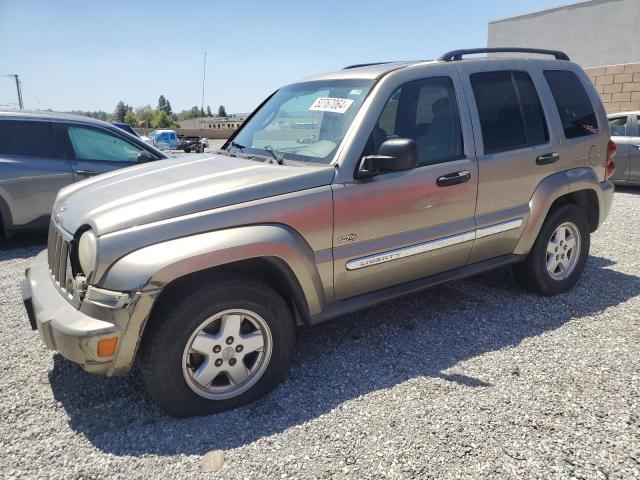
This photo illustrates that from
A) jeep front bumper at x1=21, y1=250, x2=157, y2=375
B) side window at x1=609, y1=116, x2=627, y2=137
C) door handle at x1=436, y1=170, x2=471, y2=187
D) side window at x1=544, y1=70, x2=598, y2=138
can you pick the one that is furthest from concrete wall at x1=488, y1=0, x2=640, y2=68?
jeep front bumper at x1=21, y1=250, x2=157, y2=375

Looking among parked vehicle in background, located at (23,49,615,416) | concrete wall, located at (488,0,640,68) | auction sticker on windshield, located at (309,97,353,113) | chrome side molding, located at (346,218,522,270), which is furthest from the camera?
concrete wall, located at (488,0,640,68)

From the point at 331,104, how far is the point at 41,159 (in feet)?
14.9

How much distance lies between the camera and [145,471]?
2.35m

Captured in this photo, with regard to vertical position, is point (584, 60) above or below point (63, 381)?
above

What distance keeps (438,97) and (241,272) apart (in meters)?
1.91

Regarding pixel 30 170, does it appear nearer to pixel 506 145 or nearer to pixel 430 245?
pixel 430 245

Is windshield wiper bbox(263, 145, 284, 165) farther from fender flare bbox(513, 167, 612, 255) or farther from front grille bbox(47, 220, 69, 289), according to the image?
fender flare bbox(513, 167, 612, 255)

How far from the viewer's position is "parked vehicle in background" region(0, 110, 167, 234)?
236 inches

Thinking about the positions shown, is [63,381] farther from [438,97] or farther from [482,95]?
[482,95]

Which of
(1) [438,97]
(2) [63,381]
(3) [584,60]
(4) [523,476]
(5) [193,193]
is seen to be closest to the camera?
(4) [523,476]

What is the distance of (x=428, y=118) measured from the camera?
137 inches

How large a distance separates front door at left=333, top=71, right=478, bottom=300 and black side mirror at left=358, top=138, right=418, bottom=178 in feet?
0.34

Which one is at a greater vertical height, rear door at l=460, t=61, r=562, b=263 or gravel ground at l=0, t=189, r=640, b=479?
rear door at l=460, t=61, r=562, b=263

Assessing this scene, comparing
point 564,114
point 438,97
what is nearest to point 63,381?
point 438,97
